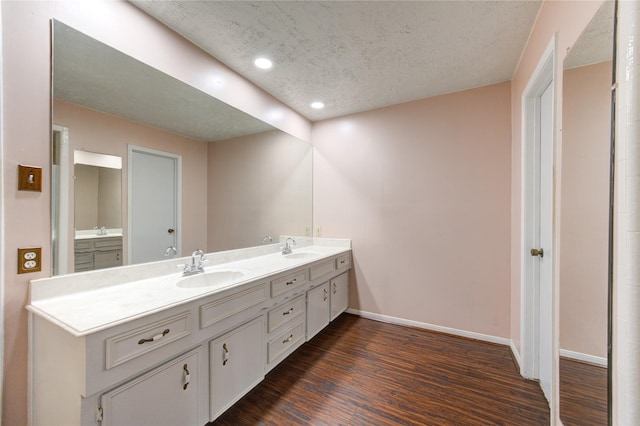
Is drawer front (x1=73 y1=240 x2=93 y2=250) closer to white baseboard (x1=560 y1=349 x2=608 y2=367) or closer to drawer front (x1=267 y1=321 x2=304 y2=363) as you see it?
drawer front (x1=267 y1=321 x2=304 y2=363)

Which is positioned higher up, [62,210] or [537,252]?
[62,210]

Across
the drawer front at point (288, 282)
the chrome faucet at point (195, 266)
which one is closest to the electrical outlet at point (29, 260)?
the chrome faucet at point (195, 266)

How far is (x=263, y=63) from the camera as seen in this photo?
2.15 meters

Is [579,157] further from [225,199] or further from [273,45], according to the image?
[225,199]

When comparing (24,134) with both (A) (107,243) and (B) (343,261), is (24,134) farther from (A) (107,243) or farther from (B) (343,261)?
(B) (343,261)

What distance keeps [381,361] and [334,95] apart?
102 inches

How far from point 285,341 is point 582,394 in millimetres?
1697

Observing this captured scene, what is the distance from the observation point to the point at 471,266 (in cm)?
254

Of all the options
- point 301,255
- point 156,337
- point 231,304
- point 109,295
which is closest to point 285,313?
point 231,304

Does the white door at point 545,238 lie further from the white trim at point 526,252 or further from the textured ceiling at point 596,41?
the textured ceiling at point 596,41

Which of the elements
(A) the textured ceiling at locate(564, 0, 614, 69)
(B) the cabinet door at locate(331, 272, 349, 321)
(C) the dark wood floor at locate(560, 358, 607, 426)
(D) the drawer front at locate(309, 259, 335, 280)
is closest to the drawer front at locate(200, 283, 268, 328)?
(D) the drawer front at locate(309, 259, 335, 280)

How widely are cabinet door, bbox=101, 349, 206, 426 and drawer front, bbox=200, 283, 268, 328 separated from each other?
18 centimetres

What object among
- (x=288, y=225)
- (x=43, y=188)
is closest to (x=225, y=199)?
(x=288, y=225)

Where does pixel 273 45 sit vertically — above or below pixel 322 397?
above
